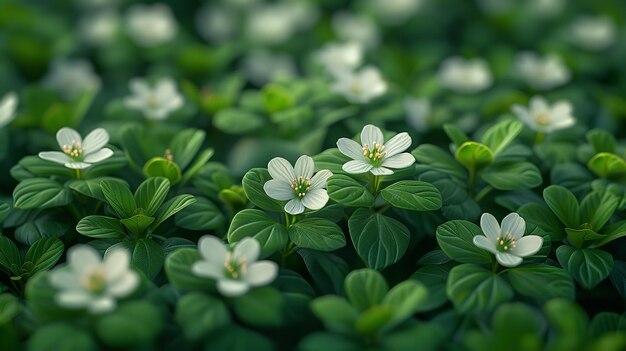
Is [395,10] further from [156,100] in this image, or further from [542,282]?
[542,282]

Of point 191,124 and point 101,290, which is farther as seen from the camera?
point 191,124

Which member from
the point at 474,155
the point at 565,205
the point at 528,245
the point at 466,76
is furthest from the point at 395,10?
the point at 528,245

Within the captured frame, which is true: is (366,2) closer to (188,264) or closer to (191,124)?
(191,124)

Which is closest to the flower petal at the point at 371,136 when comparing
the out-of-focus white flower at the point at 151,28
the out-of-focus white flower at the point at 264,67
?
the out-of-focus white flower at the point at 264,67

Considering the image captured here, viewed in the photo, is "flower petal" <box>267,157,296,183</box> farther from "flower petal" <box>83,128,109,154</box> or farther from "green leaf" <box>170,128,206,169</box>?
"flower petal" <box>83,128,109,154</box>

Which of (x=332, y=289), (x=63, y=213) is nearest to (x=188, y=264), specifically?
(x=332, y=289)

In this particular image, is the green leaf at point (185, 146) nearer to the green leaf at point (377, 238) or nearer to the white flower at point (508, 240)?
the green leaf at point (377, 238)

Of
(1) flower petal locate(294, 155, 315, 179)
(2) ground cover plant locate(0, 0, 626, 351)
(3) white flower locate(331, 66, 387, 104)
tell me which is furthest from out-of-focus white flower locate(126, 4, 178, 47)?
(1) flower petal locate(294, 155, 315, 179)
